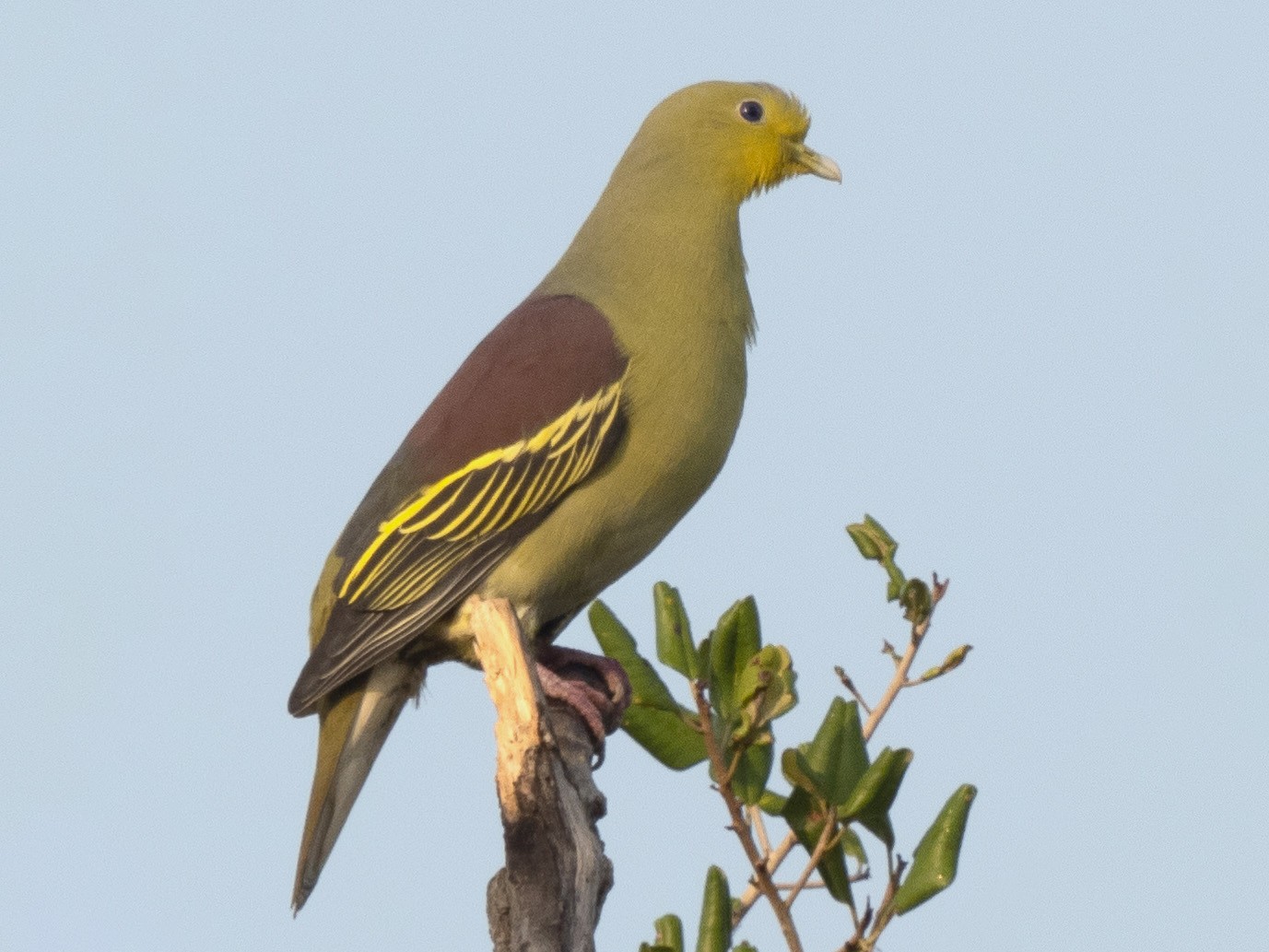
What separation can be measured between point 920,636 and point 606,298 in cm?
251

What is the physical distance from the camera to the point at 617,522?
19.0 ft

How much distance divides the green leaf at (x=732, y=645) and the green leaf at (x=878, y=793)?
1.45 feet

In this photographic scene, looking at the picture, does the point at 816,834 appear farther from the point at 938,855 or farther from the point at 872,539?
the point at 872,539

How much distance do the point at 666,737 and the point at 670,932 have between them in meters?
0.65

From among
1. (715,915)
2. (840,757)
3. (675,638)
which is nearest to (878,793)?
(840,757)

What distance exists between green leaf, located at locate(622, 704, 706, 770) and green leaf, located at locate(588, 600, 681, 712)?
6 cm

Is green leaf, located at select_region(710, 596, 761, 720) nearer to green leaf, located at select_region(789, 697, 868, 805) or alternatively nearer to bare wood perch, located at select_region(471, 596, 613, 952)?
green leaf, located at select_region(789, 697, 868, 805)

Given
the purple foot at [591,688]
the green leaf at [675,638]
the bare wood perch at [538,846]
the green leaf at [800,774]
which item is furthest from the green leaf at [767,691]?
the purple foot at [591,688]

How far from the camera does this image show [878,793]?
3.96 meters

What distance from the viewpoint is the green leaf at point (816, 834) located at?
400 cm

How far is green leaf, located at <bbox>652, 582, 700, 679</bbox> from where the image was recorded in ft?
14.3

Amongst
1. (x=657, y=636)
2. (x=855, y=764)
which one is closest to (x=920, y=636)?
(x=855, y=764)

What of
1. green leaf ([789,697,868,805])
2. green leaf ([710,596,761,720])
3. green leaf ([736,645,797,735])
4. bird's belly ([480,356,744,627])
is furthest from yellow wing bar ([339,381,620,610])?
green leaf ([789,697,868,805])

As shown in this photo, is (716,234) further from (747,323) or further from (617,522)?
(617,522)
